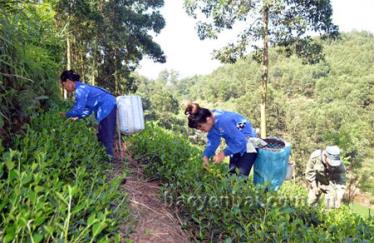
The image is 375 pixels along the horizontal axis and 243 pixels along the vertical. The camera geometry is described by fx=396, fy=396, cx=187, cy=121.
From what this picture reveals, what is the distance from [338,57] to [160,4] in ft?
257

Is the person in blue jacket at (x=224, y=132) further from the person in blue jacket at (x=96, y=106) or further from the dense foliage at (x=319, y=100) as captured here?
the dense foliage at (x=319, y=100)

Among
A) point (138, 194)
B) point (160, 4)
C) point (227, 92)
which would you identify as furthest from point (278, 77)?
point (138, 194)

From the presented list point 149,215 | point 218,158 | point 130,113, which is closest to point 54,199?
point 149,215

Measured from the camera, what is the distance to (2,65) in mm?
3988

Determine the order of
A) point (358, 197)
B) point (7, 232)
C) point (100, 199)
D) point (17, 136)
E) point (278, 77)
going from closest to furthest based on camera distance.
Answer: point (7, 232)
point (100, 199)
point (17, 136)
point (358, 197)
point (278, 77)

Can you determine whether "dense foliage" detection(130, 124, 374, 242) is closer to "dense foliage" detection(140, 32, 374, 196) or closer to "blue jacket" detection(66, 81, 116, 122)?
"blue jacket" detection(66, 81, 116, 122)

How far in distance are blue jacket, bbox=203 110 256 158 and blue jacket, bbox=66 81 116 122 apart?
4.81 ft

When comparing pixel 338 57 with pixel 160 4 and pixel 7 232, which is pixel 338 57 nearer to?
pixel 160 4

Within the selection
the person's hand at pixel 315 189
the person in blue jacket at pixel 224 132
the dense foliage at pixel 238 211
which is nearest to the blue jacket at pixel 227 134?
the person in blue jacket at pixel 224 132

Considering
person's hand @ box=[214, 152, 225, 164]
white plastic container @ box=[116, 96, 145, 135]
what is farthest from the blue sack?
white plastic container @ box=[116, 96, 145, 135]

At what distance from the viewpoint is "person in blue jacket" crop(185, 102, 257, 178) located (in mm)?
4812

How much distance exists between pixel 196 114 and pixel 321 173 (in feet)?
11.5

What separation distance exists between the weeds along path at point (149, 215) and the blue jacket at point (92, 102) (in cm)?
82

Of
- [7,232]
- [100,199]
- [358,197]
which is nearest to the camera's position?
[7,232]
